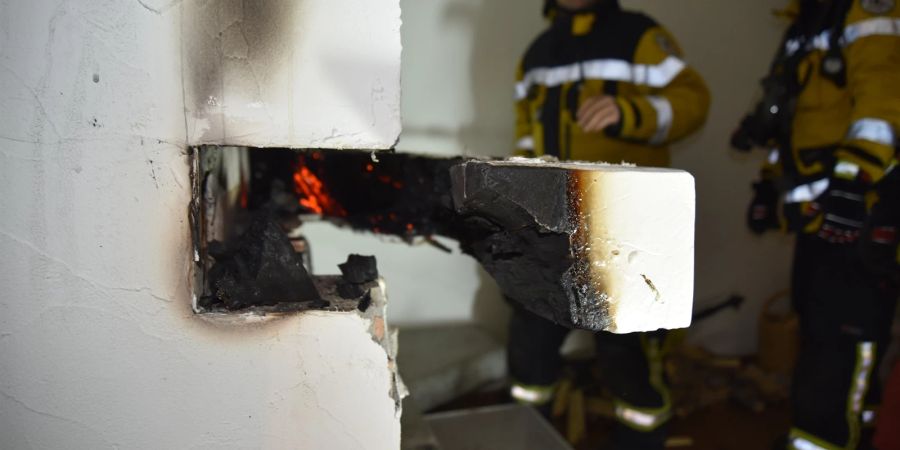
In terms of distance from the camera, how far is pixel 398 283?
2.57 meters

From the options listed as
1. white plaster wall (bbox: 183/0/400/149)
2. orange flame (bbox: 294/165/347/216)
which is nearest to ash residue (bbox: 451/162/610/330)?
white plaster wall (bbox: 183/0/400/149)

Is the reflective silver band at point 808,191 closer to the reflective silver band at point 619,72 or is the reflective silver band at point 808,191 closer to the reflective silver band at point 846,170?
the reflective silver band at point 846,170

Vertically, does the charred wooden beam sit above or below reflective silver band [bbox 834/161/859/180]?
below

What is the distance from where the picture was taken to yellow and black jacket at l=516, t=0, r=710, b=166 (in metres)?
1.81

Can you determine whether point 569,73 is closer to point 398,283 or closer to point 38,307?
point 398,283

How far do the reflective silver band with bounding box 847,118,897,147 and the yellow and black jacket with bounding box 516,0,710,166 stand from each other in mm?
491

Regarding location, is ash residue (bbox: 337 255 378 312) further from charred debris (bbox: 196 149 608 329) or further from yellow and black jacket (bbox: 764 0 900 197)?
yellow and black jacket (bbox: 764 0 900 197)

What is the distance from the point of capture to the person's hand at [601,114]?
167 centimetres

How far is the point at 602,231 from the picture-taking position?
2.49 ft

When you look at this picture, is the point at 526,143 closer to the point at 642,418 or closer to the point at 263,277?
the point at 642,418

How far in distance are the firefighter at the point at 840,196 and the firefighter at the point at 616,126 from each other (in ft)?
1.15

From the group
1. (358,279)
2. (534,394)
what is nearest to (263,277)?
(358,279)

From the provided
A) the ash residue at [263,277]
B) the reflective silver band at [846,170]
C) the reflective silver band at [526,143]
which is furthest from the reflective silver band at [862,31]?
the ash residue at [263,277]

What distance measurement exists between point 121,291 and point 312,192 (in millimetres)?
780
